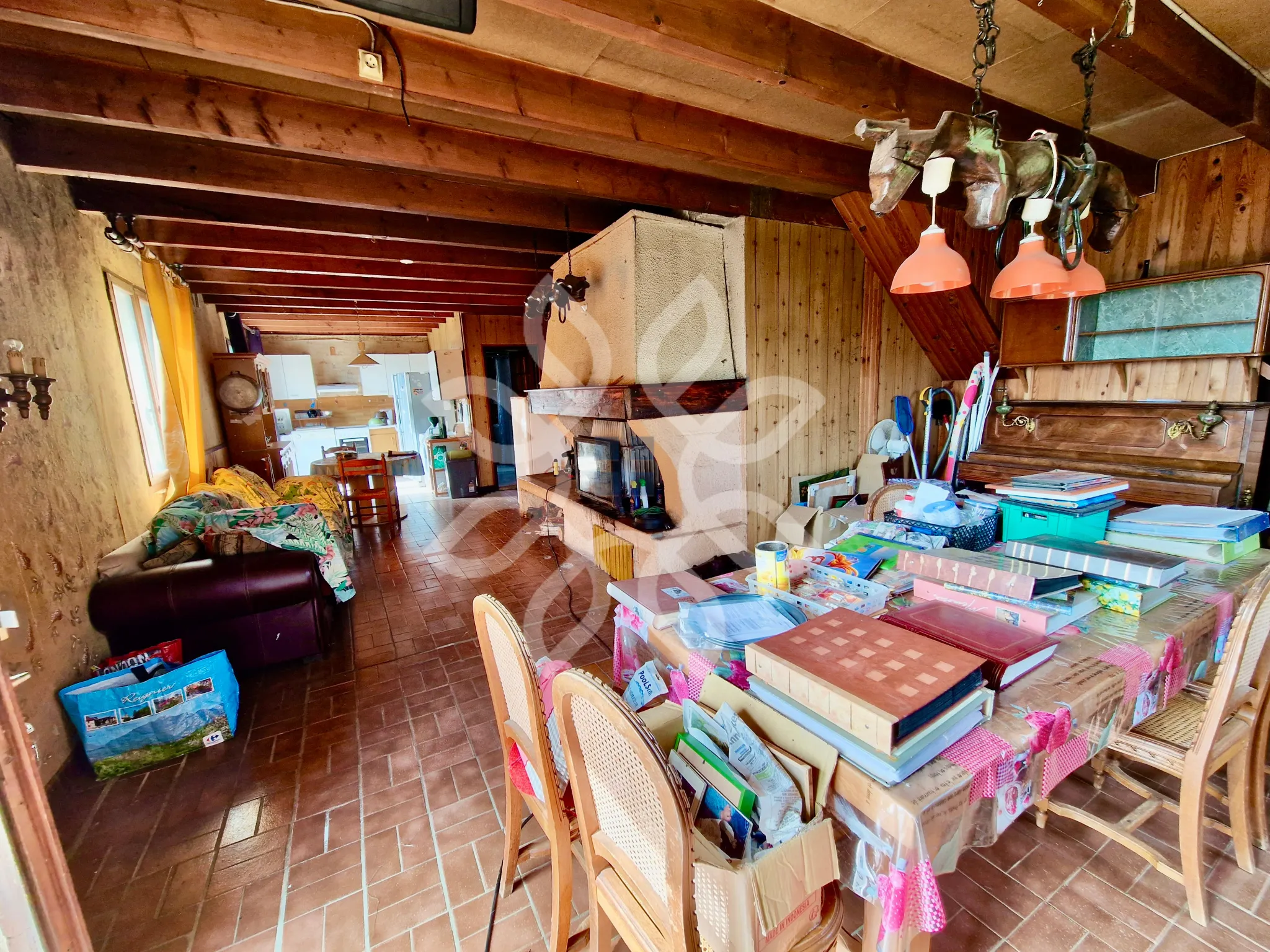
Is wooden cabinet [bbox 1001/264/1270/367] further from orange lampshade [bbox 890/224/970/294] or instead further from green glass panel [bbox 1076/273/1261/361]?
orange lampshade [bbox 890/224/970/294]

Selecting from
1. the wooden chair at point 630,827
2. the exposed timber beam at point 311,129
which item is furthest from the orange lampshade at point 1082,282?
the wooden chair at point 630,827

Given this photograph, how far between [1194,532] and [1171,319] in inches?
78.4

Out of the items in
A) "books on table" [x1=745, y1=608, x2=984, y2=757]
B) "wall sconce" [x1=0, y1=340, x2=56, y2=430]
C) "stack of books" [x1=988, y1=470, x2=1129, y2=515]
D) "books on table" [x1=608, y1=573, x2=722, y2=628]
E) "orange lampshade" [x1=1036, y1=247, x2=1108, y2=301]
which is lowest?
"books on table" [x1=608, y1=573, x2=722, y2=628]

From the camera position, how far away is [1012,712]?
1003 millimetres

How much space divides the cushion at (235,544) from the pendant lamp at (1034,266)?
3614 mm

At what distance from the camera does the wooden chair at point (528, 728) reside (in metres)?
1.15

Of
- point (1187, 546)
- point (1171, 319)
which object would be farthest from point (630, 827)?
point (1171, 319)

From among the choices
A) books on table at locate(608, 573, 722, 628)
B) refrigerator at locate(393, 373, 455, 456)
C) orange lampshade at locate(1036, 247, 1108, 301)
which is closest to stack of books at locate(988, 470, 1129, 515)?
orange lampshade at locate(1036, 247, 1108, 301)

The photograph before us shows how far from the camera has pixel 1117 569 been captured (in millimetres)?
1410

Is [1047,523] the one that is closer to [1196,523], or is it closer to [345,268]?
[1196,523]

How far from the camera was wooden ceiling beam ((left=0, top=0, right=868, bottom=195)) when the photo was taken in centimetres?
156

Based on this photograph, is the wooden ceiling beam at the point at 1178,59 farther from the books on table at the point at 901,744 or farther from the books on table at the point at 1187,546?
the books on table at the point at 901,744

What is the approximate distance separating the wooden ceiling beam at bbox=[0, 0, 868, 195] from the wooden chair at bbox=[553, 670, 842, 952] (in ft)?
7.15

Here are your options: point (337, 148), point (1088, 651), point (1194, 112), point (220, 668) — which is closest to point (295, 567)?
point (220, 668)
